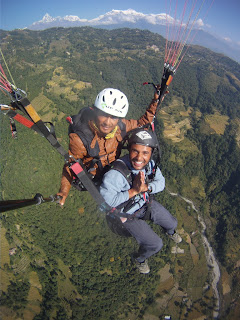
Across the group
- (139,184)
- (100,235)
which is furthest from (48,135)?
(100,235)

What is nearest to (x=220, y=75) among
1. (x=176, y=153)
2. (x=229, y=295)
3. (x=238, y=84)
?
(x=238, y=84)

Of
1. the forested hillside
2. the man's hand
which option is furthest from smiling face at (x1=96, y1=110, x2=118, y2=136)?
the forested hillside

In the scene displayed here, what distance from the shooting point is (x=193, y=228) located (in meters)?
44.8

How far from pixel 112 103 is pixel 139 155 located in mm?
1393

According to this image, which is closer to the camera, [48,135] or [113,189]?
[48,135]

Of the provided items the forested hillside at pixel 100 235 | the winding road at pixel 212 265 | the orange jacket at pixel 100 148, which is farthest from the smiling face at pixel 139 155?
the winding road at pixel 212 265

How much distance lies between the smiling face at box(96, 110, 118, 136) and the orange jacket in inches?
6.7

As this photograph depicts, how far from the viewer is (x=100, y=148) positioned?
4.54 meters

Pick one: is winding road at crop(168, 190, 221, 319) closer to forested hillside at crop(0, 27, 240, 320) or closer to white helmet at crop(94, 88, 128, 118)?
forested hillside at crop(0, 27, 240, 320)

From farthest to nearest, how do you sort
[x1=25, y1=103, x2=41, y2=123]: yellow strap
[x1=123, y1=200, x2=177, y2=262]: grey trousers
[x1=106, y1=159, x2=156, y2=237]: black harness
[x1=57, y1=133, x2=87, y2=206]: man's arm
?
1. [x1=123, y1=200, x2=177, y2=262]: grey trousers
2. [x1=57, y1=133, x2=87, y2=206]: man's arm
3. [x1=106, y1=159, x2=156, y2=237]: black harness
4. [x1=25, y1=103, x2=41, y2=123]: yellow strap

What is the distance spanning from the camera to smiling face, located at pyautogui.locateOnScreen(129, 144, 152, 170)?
374 centimetres

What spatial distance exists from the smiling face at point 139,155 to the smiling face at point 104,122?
81 centimetres

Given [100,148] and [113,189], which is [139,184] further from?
[100,148]

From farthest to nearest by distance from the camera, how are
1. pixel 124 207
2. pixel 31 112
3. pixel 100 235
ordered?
pixel 100 235
pixel 124 207
pixel 31 112
